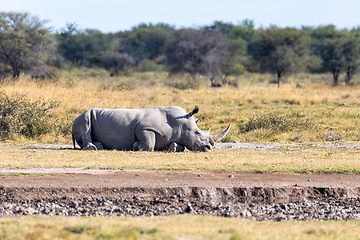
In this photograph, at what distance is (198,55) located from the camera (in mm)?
37594

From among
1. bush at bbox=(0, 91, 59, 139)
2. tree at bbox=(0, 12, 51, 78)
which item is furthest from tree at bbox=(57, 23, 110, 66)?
bush at bbox=(0, 91, 59, 139)

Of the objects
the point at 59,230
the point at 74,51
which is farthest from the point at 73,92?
the point at 74,51

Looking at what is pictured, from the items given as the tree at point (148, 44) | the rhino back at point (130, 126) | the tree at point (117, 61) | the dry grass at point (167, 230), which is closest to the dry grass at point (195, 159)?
the rhino back at point (130, 126)

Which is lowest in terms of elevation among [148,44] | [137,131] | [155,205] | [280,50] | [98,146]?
[155,205]

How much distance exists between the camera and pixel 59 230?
5.82 m

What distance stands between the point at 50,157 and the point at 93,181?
281 cm

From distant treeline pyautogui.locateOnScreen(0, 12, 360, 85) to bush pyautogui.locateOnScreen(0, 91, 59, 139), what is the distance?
33.5 ft

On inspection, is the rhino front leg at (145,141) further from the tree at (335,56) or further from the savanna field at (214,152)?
the tree at (335,56)

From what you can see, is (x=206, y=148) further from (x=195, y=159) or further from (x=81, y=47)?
(x=81, y=47)

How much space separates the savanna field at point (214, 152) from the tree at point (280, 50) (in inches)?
377

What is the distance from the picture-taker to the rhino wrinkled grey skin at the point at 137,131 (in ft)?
41.6

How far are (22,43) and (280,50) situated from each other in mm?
17217

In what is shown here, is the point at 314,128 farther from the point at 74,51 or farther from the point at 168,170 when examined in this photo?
the point at 74,51

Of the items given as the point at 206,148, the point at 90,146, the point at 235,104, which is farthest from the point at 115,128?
the point at 235,104
